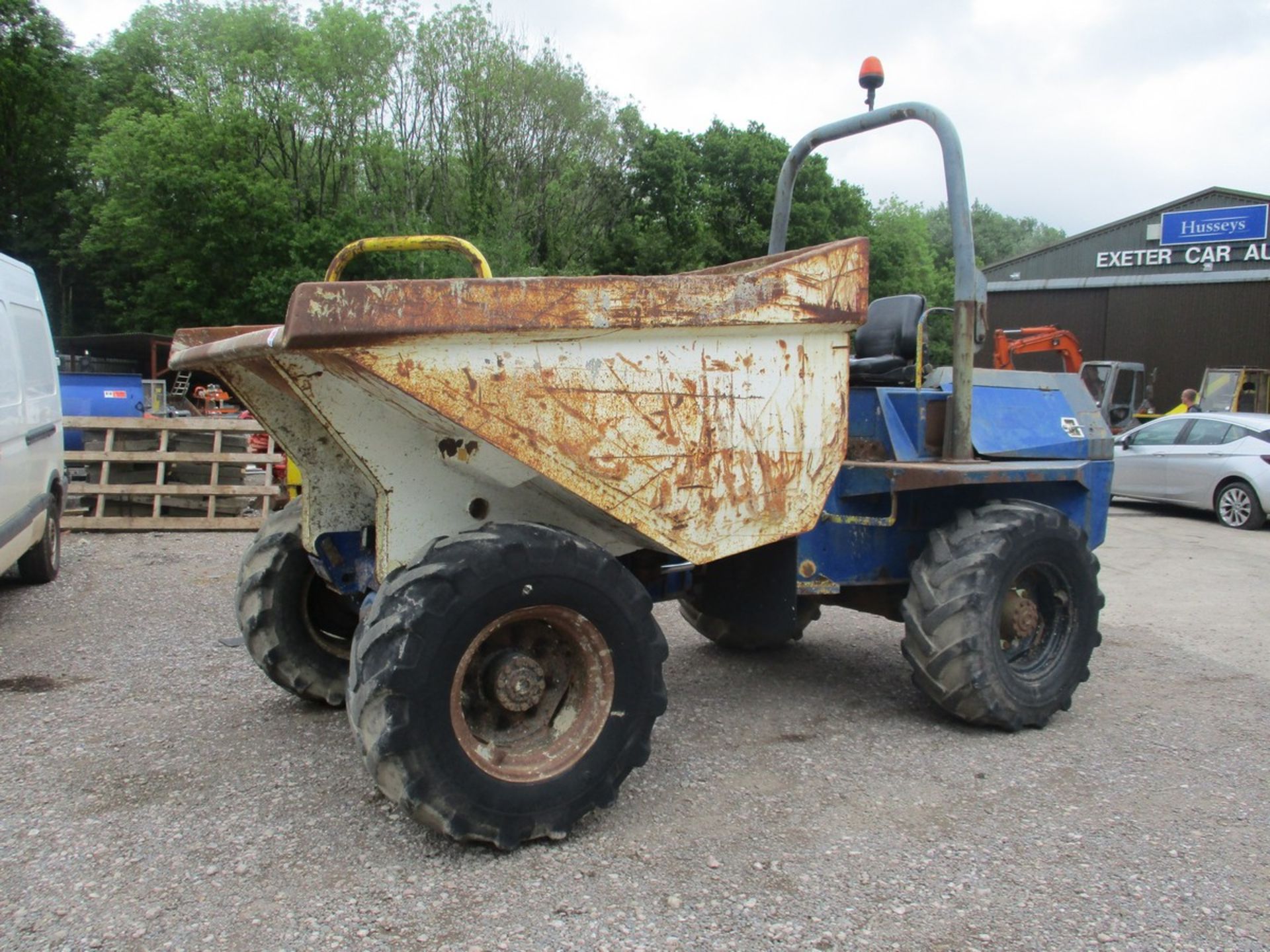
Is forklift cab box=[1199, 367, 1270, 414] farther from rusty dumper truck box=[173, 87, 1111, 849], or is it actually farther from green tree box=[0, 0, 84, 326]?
green tree box=[0, 0, 84, 326]

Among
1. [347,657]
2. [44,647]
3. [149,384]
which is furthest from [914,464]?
[149,384]

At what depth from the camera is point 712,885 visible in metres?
3.06

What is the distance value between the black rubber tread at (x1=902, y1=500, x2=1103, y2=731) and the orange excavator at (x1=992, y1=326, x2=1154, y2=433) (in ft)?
40.4

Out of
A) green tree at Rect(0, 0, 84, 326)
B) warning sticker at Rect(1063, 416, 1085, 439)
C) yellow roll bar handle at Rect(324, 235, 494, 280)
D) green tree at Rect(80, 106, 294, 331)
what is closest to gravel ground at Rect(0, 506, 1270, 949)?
warning sticker at Rect(1063, 416, 1085, 439)

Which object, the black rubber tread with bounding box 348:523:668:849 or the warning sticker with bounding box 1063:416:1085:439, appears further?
the warning sticker with bounding box 1063:416:1085:439

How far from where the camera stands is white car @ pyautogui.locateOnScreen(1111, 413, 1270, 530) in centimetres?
1271

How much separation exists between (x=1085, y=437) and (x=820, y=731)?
83.6 inches

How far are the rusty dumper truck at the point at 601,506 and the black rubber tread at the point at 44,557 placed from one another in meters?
3.95

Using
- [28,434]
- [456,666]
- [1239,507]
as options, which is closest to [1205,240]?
[1239,507]

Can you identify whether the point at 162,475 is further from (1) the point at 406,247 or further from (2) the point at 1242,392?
(2) the point at 1242,392

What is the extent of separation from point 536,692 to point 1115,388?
1886 centimetres

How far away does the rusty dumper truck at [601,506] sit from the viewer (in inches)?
121

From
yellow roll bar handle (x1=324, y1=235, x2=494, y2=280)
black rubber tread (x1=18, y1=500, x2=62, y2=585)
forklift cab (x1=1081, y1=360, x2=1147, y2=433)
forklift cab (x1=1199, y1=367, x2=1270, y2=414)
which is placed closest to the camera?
yellow roll bar handle (x1=324, y1=235, x2=494, y2=280)

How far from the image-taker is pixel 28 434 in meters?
6.76
